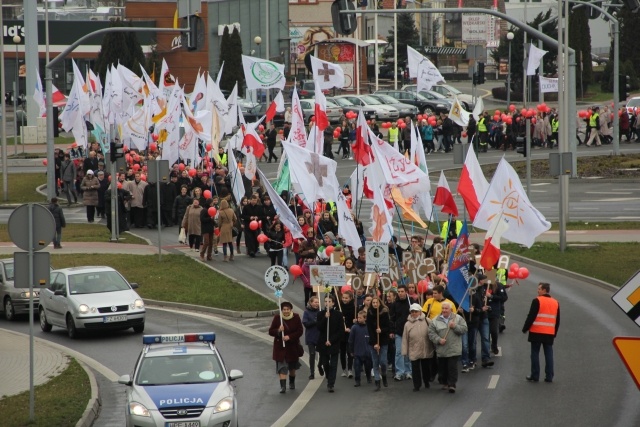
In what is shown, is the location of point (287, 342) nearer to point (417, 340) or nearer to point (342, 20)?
point (417, 340)

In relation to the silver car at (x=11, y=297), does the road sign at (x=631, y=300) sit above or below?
above

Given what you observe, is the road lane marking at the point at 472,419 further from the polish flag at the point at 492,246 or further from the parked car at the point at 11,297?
the parked car at the point at 11,297

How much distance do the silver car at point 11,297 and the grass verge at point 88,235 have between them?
808cm

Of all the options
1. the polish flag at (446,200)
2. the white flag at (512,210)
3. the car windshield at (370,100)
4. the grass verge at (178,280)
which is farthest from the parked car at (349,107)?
the white flag at (512,210)

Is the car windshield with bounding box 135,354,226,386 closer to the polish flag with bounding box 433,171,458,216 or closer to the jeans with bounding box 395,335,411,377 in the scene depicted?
the jeans with bounding box 395,335,411,377

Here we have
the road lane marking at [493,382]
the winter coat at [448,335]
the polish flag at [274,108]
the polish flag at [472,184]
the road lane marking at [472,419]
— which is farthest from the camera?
the polish flag at [274,108]

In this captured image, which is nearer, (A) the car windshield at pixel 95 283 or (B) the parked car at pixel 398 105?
(A) the car windshield at pixel 95 283

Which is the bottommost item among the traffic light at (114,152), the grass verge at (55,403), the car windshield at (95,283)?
the grass verge at (55,403)

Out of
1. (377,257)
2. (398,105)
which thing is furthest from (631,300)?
(398,105)

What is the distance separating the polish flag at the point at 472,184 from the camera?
2162cm

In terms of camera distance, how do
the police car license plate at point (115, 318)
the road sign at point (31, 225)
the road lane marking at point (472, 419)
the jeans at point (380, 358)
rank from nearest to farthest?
1. the road sign at point (31, 225)
2. the road lane marking at point (472, 419)
3. the jeans at point (380, 358)
4. the police car license plate at point (115, 318)

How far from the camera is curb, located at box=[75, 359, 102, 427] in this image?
621 inches

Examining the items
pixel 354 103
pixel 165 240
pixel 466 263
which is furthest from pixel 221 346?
pixel 354 103

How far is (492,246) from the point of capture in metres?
19.0
